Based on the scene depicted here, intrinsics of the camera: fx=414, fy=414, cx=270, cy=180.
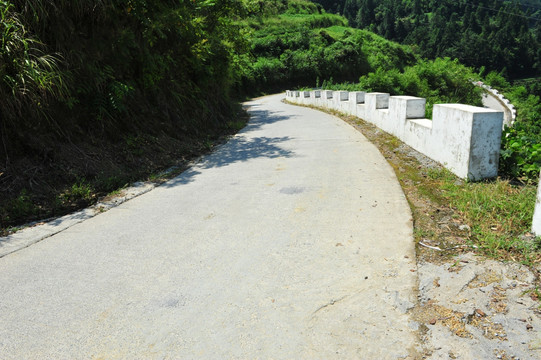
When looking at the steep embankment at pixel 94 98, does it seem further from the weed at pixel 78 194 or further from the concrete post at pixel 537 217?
the concrete post at pixel 537 217

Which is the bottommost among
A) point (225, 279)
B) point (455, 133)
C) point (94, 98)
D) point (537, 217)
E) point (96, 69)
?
point (225, 279)

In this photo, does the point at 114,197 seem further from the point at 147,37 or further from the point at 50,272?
the point at 147,37

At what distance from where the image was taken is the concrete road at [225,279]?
2.73 m

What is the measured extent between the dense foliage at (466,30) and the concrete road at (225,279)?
83375mm

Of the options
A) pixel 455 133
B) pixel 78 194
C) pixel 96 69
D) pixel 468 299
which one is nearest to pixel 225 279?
pixel 468 299

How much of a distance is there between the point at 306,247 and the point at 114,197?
3.28 metres

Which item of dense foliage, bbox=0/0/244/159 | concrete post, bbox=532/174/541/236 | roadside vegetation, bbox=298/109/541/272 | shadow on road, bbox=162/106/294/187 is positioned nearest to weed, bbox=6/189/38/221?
dense foliage, bbox=0/0/244/159

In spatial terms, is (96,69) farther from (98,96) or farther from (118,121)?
(118,121)

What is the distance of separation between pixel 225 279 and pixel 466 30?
328ft

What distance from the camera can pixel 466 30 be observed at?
3467 inches

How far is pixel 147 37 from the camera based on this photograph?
9.16 meters

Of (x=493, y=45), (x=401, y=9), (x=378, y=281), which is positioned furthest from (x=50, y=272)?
(x=401, y=9)

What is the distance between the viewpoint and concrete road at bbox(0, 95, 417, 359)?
2.73 metres

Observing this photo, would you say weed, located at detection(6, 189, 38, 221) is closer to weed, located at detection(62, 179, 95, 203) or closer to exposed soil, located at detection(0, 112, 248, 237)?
exposed soil, located at detection(0, 112, 248, 237)
